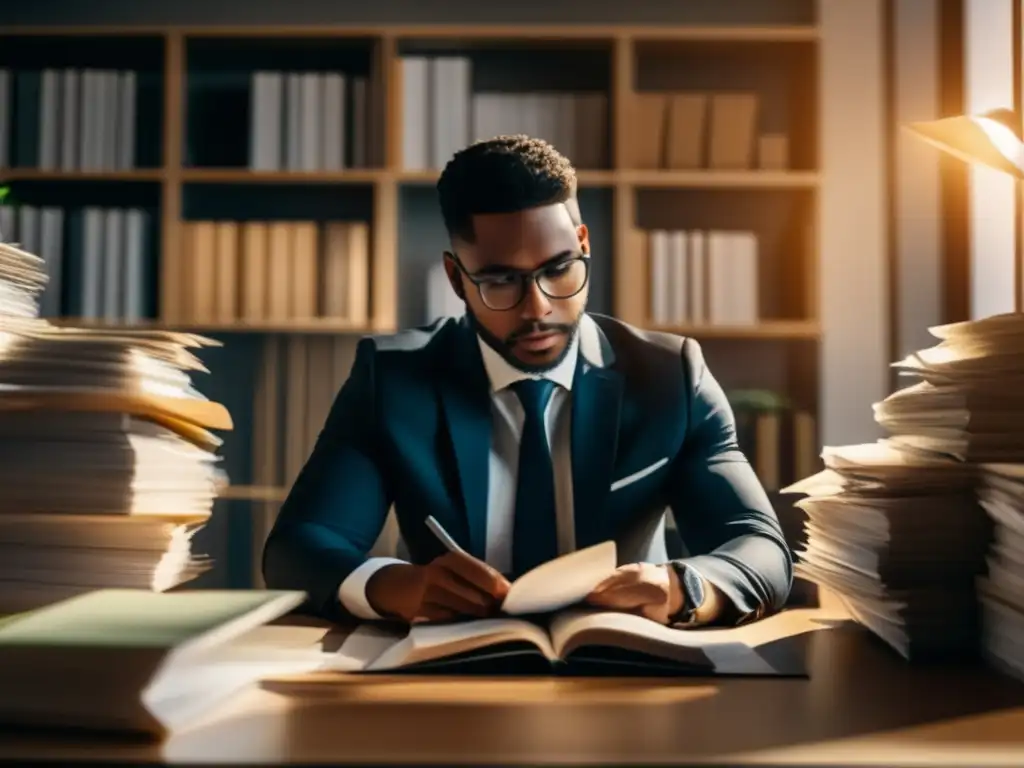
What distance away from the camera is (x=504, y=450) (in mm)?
1401

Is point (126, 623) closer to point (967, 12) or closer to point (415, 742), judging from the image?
point (415, 742)

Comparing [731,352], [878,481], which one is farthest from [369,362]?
[731,352]

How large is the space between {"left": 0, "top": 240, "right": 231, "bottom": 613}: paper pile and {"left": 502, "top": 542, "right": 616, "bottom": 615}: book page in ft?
1.04

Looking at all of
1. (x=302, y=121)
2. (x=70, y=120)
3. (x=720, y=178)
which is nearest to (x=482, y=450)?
(x=720, y=178)

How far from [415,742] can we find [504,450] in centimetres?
80

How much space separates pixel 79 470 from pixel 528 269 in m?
0.57

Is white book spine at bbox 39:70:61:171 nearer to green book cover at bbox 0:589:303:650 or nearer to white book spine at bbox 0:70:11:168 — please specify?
white book spine at bbox 0:70:11:168

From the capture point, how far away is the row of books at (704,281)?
3.06 metres

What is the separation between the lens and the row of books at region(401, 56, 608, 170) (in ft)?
10.1

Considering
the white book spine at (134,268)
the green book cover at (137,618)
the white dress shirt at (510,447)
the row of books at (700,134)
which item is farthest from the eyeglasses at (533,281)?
the white book spine at (134,268)

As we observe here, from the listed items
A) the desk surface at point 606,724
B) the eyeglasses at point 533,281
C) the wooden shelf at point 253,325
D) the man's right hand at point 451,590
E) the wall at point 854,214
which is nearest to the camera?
the desk surface at point 606,724

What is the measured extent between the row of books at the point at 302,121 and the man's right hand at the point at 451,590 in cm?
231

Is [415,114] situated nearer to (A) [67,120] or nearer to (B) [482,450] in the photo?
(A) [67,120]

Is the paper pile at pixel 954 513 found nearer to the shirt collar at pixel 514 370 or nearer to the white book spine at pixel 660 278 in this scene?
the shirt collar at pixel 514 370
